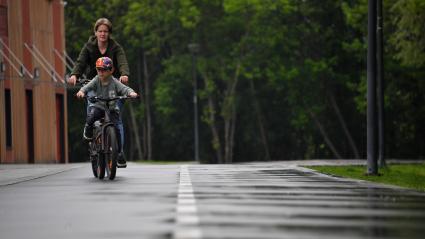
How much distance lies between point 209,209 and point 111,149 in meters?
5.37

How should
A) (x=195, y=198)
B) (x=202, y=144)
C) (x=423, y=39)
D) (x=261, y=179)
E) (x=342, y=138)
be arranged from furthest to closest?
(x=202, y=144)
(x=342, y=138)
(x=423, y=39)
(x=261, y=179)
(x=195, y=198)

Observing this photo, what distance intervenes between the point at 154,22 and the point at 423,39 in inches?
1167

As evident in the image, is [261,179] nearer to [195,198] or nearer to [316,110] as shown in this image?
[195,198]

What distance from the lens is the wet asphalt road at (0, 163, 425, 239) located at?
880 cm

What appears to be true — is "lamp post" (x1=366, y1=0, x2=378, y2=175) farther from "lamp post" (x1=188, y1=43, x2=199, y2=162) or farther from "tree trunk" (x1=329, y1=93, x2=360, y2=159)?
"tree trunk" (x1=329, y1=93, x2=360, y2=159)

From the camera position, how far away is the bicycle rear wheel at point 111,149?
51.5ft

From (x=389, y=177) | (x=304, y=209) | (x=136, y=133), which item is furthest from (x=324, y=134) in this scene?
(x=304, y=209)

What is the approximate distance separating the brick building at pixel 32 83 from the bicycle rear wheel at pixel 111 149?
2685 cm

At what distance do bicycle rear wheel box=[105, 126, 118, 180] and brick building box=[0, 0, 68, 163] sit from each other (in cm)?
2685

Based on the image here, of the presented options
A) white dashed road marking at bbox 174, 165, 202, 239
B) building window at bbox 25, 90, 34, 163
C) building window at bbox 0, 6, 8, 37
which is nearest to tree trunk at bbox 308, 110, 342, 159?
building window at bbox 25, 90, 34, 163

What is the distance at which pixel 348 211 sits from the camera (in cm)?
1060

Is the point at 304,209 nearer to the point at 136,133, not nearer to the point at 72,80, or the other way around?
the point at 72,80

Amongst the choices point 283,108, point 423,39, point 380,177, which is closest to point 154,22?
point 283,108

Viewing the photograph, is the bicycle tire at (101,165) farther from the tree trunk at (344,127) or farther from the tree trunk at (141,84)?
the tree trunk at (141,84)
